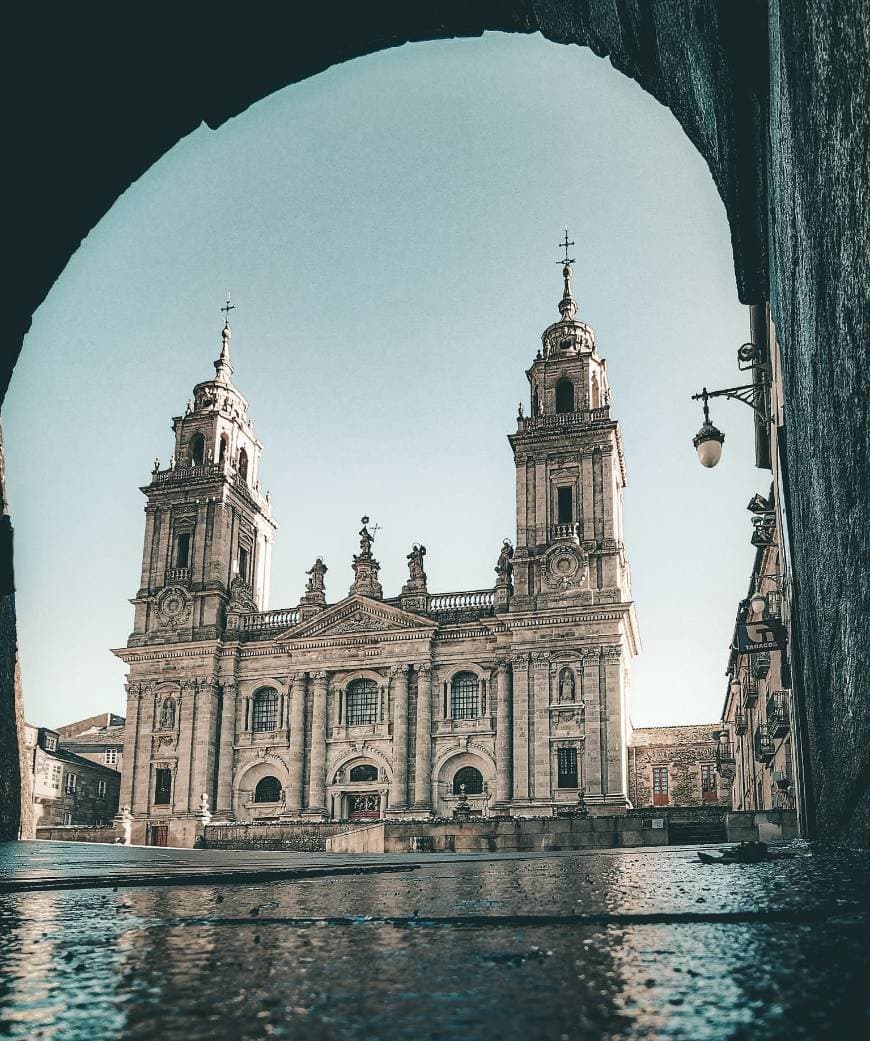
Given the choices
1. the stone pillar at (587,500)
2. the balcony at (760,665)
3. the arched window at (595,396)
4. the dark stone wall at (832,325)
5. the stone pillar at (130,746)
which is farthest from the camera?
the arched window at (595,396)

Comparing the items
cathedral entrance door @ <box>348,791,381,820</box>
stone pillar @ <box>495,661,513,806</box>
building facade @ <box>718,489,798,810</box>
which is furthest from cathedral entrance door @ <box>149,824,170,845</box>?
building facade @ <box>718,489,798,810</box>

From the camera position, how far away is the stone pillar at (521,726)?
126 ft

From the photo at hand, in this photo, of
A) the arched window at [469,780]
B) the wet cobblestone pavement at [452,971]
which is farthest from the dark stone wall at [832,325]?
the arched window at [469,780]

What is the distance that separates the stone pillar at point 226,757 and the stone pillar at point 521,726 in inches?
500

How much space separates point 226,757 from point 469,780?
1100cm

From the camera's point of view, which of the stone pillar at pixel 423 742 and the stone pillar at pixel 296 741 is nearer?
the stone pillar at pixel 423 742

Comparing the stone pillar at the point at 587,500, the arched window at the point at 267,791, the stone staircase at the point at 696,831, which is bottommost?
the stone staircase at the point at 696,831

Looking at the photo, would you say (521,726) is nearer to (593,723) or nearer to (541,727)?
(541,727)

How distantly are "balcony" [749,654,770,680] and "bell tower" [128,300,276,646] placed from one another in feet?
80.8

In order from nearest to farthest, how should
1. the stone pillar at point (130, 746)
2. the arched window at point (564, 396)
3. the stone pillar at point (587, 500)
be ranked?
the stone pillar at point (587, 500) → the stone pillar at point (130, 746) → the arched window at point (564, 396)

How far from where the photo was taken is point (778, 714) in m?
22.3

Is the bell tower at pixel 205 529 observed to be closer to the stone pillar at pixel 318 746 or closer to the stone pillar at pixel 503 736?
the stone pillar at pixel 318 746

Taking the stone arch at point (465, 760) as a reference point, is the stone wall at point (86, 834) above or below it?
below

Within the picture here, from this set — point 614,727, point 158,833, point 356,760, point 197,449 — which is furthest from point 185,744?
point 614,727
